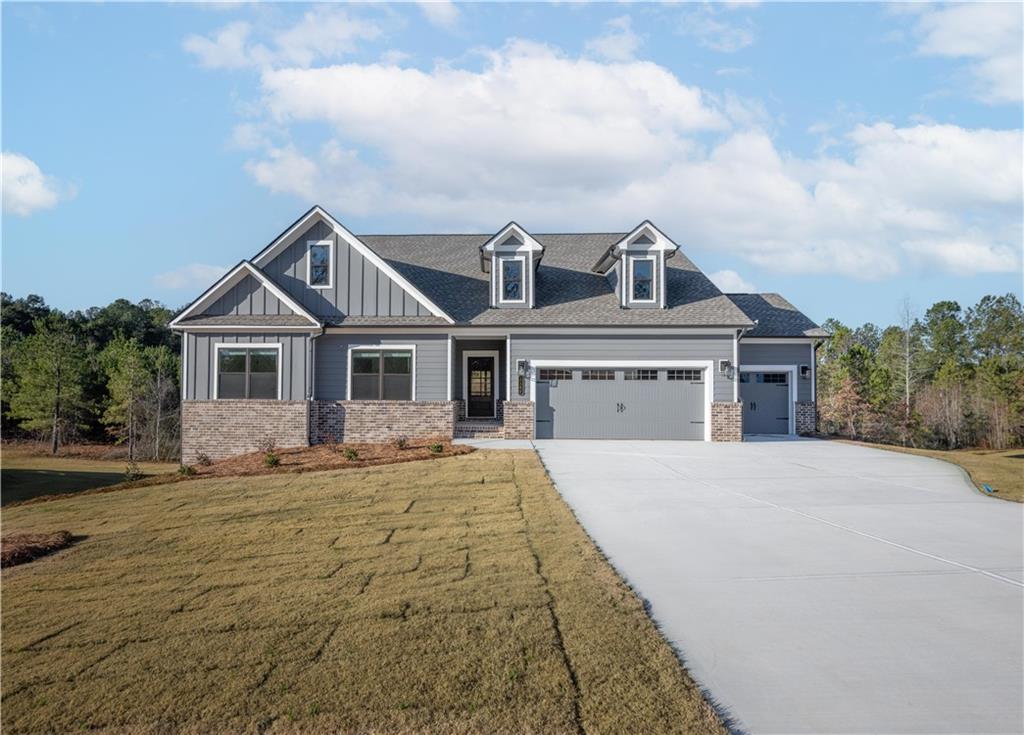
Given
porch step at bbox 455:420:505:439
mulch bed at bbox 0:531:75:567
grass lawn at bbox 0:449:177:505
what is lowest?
grass lawn at bbox 0:449:177:505

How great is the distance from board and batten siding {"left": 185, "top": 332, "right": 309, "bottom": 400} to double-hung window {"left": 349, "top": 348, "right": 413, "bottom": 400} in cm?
145

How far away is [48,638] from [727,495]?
29.3ft

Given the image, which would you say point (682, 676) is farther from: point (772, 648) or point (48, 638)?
point (48, 638)

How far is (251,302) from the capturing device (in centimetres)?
1983

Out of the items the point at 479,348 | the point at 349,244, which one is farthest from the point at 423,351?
the point at 349,244

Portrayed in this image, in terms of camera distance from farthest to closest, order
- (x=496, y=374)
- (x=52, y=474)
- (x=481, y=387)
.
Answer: (x=52, y=474) → (x=481, y=387) → (x=496, y=374)

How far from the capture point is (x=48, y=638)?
551cm

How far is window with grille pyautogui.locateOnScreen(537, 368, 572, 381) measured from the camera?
67.4 ft

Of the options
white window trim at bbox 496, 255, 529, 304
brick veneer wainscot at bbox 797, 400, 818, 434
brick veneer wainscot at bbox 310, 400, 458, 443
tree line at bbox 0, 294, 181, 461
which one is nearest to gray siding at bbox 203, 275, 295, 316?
brick veneer wainscot at bbox 310, 400, 458, 443

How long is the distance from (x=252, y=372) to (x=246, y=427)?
5.06 ft

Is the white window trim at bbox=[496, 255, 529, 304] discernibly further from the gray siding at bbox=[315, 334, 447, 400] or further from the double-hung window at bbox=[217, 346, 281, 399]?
the double-hung window at bbox=[217, 346, 281, 399]

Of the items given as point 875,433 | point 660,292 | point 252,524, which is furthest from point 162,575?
point 875,433

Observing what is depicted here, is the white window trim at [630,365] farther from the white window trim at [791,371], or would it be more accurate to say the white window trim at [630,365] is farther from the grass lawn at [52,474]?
the grass lawn at [52,474]

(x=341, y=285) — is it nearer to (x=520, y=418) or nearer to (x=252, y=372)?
(x=252, y=372)
